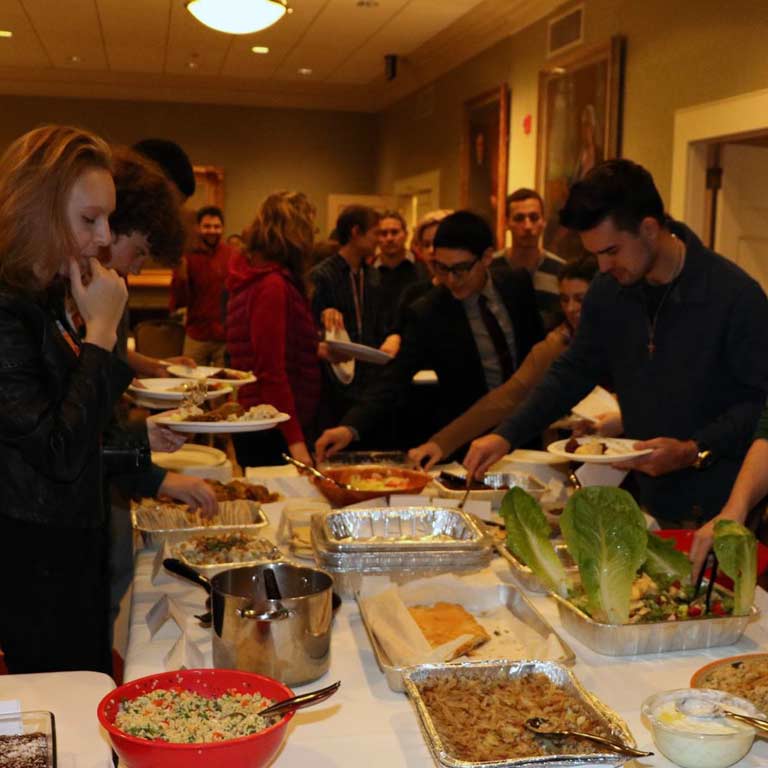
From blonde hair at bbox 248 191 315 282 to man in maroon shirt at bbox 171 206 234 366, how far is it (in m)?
4.31

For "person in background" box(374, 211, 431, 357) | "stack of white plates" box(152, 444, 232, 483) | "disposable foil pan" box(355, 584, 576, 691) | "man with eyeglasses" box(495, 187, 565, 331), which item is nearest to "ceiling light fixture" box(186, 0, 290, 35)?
"person in background" box(374, 211, 431, 357)

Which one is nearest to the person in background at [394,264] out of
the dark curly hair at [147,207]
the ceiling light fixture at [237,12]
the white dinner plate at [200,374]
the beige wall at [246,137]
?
the ceiling light fixture at [237,12]

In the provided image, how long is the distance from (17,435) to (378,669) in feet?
2.14

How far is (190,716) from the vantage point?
1.10m

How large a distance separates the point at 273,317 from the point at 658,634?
73.0 inches

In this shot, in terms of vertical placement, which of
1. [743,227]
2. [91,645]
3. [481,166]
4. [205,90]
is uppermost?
[205,90]

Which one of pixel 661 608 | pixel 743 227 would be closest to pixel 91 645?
pixel 661 608

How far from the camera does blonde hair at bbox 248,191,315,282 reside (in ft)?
10.2

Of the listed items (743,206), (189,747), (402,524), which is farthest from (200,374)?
(743,206)

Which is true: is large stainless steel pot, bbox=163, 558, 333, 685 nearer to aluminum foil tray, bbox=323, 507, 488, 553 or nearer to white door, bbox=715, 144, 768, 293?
aluminum foil tray, bbox=323, 507, 488, 553

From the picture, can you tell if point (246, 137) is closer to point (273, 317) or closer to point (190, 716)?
point (273, 317)

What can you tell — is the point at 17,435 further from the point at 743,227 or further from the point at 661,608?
the point at 743,227

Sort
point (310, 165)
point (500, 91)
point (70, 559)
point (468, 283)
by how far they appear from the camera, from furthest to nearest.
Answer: point (310, 165), point (500, 91), point (468, 283), point (70, 559)

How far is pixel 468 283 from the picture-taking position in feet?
9.91
